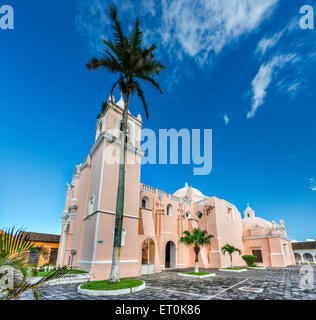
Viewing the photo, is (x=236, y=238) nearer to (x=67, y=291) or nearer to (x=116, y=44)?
(x=67, y=291)

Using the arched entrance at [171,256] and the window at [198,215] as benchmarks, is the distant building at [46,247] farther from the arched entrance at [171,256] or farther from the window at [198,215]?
the window at [198,215]

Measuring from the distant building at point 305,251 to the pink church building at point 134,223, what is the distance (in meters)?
18.4

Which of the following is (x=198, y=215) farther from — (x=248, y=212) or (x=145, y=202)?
(x=248, y=212)

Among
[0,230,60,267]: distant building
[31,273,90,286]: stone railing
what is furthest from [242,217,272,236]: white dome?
[0,230,60,267]: distant building

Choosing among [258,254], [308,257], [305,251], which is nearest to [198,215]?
[258,254]

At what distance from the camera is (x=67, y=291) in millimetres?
9008

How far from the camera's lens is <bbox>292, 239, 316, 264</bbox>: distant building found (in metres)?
39.5

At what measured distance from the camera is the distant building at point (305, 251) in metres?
39.5

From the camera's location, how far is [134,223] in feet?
49.5

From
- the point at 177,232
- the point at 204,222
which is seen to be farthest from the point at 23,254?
the point at 204,222

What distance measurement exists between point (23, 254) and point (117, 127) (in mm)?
14227

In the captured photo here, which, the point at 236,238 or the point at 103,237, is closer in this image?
the point at 103,237
